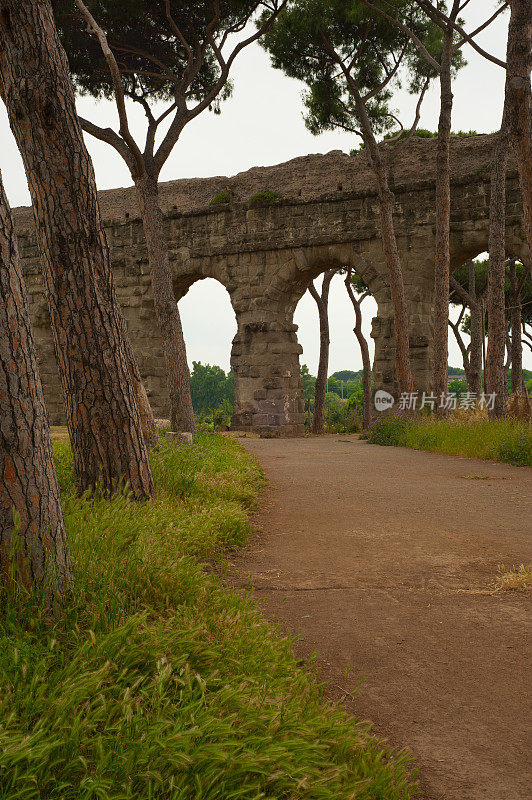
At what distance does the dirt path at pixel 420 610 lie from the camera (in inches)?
75.5

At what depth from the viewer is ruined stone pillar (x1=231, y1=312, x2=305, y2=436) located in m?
15.0

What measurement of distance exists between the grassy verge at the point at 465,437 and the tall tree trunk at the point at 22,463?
677 cm

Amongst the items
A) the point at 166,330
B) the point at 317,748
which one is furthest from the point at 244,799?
the point at 166,330

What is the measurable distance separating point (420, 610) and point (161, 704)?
1564 millimetres

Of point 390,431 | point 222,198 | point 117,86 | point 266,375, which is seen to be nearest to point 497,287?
point 390,431

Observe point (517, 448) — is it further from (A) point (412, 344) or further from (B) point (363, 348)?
(B) point (363, 348)

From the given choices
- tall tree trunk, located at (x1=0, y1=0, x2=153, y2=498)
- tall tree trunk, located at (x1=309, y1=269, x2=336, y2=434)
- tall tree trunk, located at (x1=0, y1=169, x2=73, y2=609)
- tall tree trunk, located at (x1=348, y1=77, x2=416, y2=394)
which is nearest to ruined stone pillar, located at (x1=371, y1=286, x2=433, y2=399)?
tall tree trunk, located at (x1=348, y1=77, x2=416, y2=394)

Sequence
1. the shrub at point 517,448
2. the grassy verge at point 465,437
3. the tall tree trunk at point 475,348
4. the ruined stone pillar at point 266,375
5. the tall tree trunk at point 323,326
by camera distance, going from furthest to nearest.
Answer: the tall tree trunk at point 323,326 < the tall tree trunk at point 475,348 < the ruined stone pillar at point 266,375 < the grassy verge at point 465,437 < the shrub at point 517,448

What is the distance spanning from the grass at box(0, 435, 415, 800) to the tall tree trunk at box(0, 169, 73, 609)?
12cm

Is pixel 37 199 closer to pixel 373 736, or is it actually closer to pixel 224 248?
pixel 373 736

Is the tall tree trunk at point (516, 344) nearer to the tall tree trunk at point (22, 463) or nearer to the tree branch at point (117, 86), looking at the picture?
the tree branch at point (117, 86)

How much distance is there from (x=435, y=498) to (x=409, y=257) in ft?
30.0

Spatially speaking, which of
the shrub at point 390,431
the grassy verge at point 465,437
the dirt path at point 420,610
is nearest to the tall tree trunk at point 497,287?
the grassy verge at point 465,437

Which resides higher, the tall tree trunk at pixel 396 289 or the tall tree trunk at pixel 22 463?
the tall tree trunk at pixel 396 289
